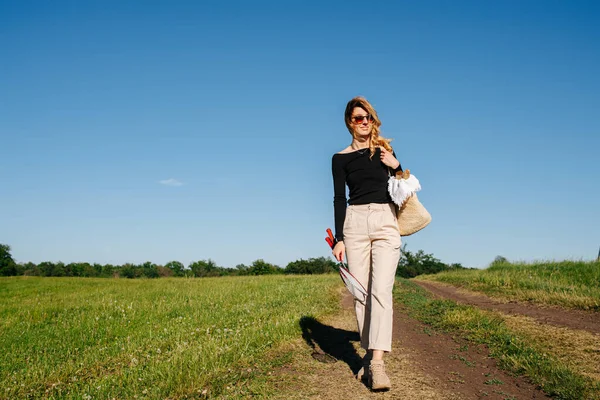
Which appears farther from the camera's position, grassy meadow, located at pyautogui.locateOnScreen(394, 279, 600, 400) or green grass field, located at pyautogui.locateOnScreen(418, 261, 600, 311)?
green grass field, located at pyautogui.locateOnScreen(418, 261, 600, 311)

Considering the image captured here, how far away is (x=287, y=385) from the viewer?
449 cm

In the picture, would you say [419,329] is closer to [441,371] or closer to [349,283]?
[441,371]

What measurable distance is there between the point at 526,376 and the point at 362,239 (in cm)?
252

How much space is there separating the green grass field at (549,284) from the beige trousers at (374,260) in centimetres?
781

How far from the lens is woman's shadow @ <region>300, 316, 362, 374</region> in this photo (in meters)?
5.51

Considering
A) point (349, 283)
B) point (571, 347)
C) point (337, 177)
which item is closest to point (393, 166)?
point (337, 177)

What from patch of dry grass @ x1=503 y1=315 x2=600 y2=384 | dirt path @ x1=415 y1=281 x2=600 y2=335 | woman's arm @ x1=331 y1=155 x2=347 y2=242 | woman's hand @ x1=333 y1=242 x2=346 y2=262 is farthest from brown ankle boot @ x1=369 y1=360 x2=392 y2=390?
dirt path @ x1=415 y1=281 x2=600 y2=335

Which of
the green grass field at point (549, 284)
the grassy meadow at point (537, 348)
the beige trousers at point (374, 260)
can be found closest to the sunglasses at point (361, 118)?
the beige trousers at point (374, 260)

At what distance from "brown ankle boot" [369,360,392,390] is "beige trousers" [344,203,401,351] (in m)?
0.17

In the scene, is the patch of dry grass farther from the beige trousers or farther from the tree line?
the tree line

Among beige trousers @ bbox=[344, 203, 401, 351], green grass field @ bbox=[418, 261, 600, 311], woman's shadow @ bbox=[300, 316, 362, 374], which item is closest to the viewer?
beige trousers @ bbox=[344, 203, 401, 351]

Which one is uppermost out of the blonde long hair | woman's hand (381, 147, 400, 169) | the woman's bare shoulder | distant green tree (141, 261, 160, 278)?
the blonde long hair

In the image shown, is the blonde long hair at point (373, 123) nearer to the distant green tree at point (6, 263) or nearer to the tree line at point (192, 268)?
the tree line at point (192, 268)

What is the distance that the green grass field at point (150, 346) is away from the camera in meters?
4.59
